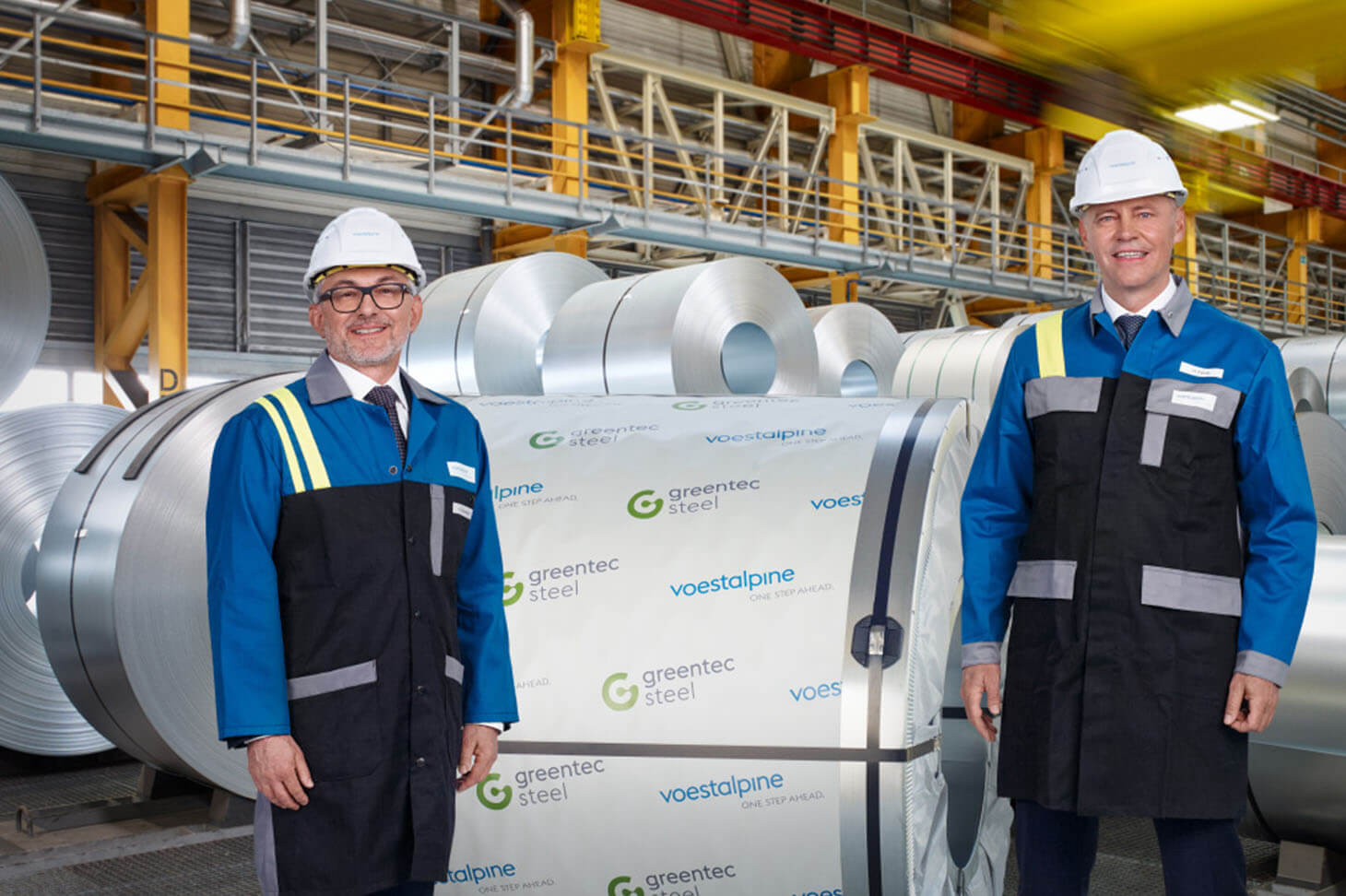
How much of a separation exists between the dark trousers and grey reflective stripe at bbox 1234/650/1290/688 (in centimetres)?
24

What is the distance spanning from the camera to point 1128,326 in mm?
2090

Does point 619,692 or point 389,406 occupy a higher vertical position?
point 389,406

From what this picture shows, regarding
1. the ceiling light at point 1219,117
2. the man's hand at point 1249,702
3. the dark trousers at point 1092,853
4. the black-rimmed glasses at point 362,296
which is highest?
the ceiling light at point 1219,117

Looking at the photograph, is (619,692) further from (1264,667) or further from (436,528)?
(1264,667)

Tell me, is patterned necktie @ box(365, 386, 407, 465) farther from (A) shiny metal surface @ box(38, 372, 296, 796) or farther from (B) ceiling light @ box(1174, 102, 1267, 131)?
(A) shiny metal surface @ box(38, 372, 296, 796)

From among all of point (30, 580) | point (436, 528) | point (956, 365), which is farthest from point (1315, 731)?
point (956, 365)

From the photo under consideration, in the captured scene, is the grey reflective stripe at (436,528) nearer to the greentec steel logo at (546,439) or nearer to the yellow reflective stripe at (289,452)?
the yellow reflective stripe at (289,452)

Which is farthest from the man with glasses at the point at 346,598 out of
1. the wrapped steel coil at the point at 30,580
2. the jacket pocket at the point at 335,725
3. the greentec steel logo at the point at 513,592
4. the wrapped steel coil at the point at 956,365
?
the wrapped steel coil at the point at 956,365

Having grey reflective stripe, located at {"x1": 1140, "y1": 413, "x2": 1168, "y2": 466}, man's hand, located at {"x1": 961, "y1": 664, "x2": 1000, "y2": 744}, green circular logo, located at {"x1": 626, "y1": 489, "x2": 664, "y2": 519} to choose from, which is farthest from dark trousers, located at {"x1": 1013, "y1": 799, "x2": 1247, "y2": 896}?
green circular logo, located at {"x1": 626, "y1": 489, "x2": 664, "y2": 519}

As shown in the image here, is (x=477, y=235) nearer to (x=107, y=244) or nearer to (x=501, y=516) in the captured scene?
(x=107, y=244)

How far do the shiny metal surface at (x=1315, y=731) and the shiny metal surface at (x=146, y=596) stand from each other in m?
3.05

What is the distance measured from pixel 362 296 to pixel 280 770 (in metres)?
0.71

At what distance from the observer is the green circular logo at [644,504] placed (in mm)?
2745

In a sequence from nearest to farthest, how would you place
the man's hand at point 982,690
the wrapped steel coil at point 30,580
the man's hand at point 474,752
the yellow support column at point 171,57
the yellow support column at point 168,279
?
the man's hand at point 474,752
the man's hand at point 982,690
the wrapped steel coil at point 30,580
the yellow support column at point 171,57
the yellow support column at point 168,279
